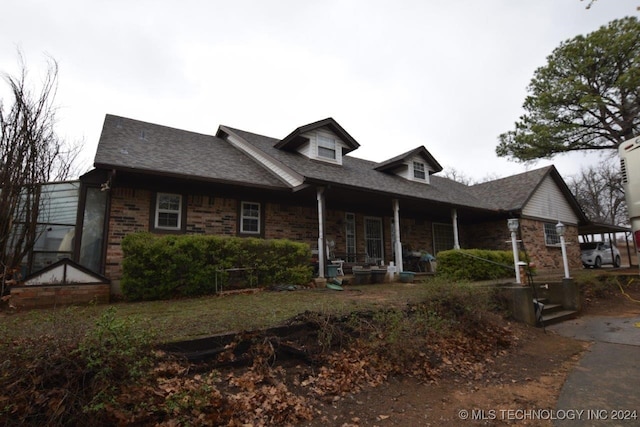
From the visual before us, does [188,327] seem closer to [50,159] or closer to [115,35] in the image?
[50,159]

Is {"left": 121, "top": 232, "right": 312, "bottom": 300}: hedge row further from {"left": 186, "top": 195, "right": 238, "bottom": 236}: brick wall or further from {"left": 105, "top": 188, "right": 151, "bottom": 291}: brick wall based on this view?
{"left": 186, "top": 195, "right": 238, "bottom": 236}: brick wall

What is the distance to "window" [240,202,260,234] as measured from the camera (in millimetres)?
10547

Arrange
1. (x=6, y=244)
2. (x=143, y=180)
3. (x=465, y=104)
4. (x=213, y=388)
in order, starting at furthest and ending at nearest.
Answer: (x=465, y=104)
(x=143, y=180)
(x=6, y=244)
(x=213, y=388)

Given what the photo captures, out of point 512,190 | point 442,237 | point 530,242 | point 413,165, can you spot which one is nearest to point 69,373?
point 413,165

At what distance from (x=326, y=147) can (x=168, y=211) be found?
693 centimetres

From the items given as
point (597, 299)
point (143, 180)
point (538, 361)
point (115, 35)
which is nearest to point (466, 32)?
point (538, 361)

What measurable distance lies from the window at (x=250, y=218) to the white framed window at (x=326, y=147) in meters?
4.02

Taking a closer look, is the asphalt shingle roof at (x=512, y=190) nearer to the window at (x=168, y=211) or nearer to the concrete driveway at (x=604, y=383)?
the concrete driveway at (x=604, y=383)

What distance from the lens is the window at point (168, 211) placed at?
924cm

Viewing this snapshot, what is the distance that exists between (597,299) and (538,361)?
21.8 feet

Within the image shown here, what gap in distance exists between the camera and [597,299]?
9.45 meters

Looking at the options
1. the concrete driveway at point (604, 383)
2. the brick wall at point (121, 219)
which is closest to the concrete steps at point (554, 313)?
the concrete driveway at point (604, 383)

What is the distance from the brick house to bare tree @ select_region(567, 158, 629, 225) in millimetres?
21873

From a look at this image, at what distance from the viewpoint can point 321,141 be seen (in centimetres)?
1332
